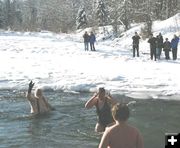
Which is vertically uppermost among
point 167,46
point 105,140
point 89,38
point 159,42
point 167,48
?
point 89,38

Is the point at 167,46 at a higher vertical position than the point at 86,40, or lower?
lower

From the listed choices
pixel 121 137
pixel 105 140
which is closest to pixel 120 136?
pixel 121 137

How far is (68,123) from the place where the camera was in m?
14.6

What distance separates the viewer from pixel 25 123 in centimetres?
1473

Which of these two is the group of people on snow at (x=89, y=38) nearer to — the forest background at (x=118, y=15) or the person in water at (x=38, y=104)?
the forest background at (x=118, y=15)

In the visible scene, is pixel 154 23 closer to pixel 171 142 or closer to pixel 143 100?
pixel 143 100

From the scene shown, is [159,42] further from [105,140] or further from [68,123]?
[105,140]

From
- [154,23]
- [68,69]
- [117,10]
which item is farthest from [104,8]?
[68,69]

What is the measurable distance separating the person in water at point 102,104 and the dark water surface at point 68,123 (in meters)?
0.60

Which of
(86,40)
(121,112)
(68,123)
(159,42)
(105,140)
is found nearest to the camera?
(121,112)

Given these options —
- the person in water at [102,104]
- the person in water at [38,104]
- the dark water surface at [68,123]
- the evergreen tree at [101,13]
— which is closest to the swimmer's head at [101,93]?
the person in water at [102,104]

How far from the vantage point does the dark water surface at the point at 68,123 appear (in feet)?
40.8

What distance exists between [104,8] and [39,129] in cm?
5824

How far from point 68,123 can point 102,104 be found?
9.67 ft
